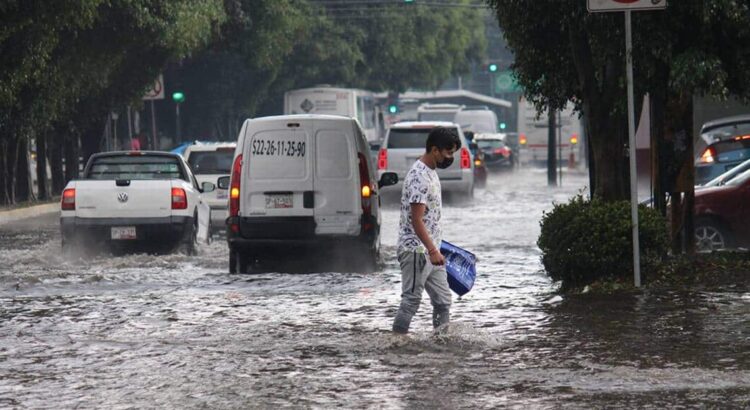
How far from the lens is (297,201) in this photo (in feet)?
56.3

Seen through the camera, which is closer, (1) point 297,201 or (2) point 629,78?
(2) point 629,78

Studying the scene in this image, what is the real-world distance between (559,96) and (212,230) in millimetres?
10511

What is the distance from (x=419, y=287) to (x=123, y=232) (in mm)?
9438

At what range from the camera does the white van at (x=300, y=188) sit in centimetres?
1711

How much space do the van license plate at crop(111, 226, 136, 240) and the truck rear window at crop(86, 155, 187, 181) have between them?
Answer: 0.85 metres

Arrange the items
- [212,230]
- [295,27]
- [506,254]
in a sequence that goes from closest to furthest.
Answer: [506,254] → [212,230] → [295,27]

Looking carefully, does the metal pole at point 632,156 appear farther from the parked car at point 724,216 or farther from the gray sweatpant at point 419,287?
the parked car at point 724,216

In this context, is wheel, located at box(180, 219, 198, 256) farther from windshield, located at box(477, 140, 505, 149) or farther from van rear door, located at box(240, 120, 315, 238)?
windshield, located at box(477, 140, 505, 149)

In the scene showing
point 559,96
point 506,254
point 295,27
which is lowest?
point 506,254

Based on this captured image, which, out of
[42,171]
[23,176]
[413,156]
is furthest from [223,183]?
[42,171]

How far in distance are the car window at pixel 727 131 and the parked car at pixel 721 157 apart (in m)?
0.38

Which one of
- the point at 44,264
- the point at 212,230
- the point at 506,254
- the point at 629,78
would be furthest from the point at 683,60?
the point at 212,230

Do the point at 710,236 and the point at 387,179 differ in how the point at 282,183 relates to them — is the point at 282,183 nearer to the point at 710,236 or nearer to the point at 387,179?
the point at 387,179

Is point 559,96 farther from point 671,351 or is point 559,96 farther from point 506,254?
point 671,351
